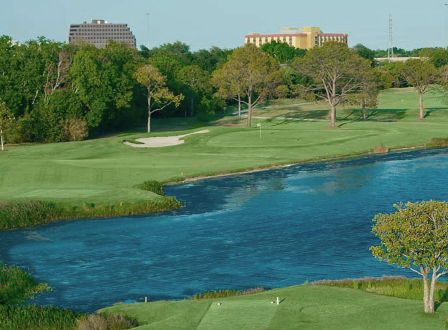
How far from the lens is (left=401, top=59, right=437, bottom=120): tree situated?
423ft

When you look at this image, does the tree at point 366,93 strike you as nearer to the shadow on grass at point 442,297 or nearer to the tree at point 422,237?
the shadow on grass at point 442,297

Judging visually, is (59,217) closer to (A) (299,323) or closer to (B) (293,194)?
(B) (293,194)

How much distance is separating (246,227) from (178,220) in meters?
5.98

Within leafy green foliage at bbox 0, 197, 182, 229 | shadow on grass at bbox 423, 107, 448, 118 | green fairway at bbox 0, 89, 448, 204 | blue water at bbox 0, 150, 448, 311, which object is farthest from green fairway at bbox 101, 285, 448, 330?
shadow on grass at bbox 423, 107, 448, 118

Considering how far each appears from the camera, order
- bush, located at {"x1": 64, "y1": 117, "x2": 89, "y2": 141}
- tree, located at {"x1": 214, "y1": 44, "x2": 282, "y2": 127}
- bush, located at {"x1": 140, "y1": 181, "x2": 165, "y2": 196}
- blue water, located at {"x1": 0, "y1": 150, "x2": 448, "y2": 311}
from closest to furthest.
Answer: blue water, located at {"x1": 0, "y1": 150, "x2": 448, "y2": 311}, bush, located at {"x1": 140, "y1": 181, "x2": 165, "y2": 196}, bush, located at {"x1": 64, "y1": 117, "x2": 89, "y2": 141}, tree, located at {"x1": 214, "y1": 44, "x2": 282, "y2": 127}

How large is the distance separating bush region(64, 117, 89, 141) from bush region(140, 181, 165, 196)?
4085cm

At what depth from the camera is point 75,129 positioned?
10394 centimetres

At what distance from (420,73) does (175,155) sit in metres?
61.8

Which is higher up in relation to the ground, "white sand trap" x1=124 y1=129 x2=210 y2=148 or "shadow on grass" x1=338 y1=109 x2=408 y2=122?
"shadow on grass" x1=338 y1=109 x2=408 y2=122

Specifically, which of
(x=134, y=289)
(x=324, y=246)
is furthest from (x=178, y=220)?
(x=134, y=289)

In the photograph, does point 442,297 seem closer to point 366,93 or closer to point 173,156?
point 173,156

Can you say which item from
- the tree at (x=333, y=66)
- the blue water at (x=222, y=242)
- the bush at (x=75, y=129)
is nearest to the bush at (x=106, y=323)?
the blue water at (x=222, y=242)

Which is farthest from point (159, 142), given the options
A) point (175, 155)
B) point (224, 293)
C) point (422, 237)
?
point (422, 237)

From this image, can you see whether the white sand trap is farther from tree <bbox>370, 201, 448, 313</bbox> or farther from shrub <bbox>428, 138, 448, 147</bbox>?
tree <bbox>370, 201, 448, 313</bbox>
